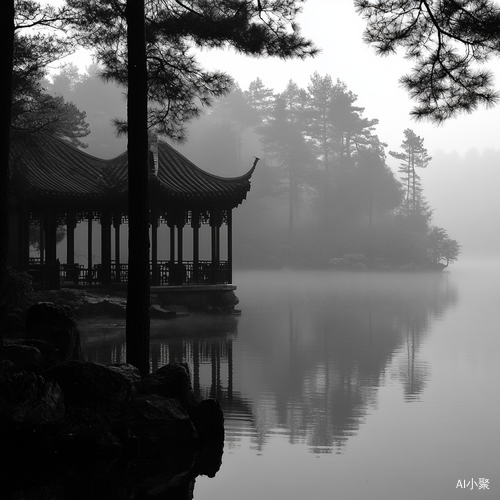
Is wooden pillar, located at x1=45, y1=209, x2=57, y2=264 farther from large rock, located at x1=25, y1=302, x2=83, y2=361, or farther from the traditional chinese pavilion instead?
large rock, located at x1=25, y1=302, x2=83, y2=361

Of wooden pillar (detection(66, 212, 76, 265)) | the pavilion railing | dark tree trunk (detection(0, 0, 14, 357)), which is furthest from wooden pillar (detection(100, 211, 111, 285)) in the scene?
dark tree trunk (detection(0, 0, 14, 357))

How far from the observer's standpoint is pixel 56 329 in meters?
10.2

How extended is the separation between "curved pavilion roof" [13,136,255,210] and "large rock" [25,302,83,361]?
9.45 meters

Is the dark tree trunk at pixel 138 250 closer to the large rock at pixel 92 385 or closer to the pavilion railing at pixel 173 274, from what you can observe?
the large rock at pixel 92 385

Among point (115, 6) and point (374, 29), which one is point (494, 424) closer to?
point (374, 29)

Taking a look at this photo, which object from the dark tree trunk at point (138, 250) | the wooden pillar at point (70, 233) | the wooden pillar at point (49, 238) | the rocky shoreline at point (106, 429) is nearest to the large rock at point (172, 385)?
the rocky shoreline at point (106, 429)

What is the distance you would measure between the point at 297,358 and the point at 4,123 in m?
7.29

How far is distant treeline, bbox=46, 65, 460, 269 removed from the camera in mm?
55688

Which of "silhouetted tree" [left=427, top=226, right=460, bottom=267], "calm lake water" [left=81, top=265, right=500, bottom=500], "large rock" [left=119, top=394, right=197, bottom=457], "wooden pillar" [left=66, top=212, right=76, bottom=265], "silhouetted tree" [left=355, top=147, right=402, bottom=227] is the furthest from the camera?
"silhouetted tree" [left=355, top=147, right=402, bottom=227]

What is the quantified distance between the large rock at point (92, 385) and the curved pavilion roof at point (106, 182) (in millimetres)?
12764

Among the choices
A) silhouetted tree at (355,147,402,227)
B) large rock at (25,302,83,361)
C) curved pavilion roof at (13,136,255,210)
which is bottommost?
large rock at (25,302,83,361)

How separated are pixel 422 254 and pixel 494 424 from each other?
155 ft

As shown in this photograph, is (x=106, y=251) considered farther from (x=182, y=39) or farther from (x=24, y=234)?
(x=182, y=39)

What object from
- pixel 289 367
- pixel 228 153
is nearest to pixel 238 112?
pixel 228 153
